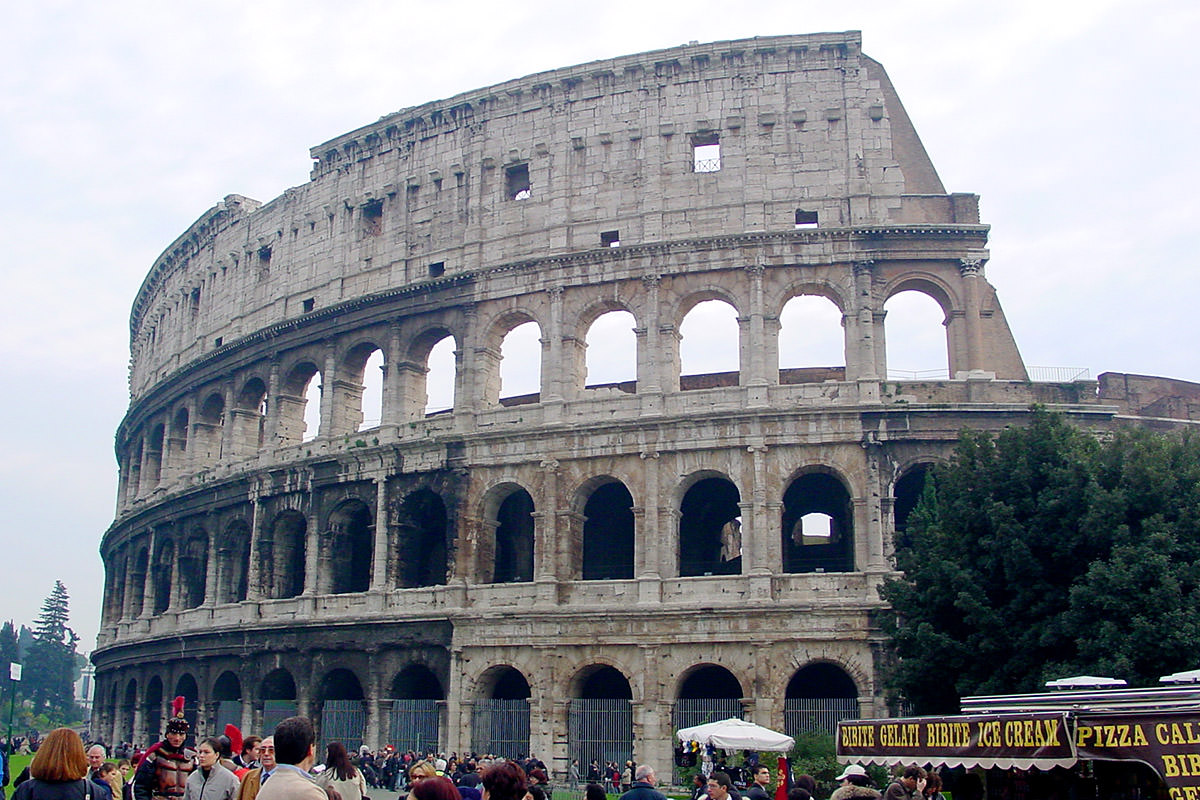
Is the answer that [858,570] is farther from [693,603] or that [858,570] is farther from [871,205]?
[871,205]

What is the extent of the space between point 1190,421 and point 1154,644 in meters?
9.51

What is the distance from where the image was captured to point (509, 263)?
93.1 feet

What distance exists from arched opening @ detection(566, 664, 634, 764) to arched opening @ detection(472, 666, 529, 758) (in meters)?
1.08

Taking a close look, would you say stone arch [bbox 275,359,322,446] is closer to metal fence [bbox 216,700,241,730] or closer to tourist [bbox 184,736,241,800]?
metal fence [bbox 216,700,241,730]

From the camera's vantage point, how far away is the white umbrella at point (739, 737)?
59.6 feet

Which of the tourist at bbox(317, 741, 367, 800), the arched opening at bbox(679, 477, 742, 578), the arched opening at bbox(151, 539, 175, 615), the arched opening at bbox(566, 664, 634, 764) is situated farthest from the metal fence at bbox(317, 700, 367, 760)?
the tourist at bbox(317, 741, 367, 800)

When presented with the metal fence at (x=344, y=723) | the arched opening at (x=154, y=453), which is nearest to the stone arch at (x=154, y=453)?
the arched opening at (x=154, y=453)

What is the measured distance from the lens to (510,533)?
28.9 metres

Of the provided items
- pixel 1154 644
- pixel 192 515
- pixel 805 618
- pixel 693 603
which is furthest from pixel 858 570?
pixel 192 515

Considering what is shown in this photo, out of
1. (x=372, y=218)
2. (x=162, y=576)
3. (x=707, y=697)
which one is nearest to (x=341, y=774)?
(x=707, y=697)

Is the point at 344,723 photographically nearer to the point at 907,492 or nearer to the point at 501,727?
the point at 501,727

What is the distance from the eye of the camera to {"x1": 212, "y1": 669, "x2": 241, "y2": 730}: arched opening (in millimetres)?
30656

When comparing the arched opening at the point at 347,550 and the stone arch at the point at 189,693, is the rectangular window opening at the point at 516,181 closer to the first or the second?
the arched opening at the point at 347,550

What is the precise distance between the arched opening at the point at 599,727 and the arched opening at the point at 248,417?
1325 cm
